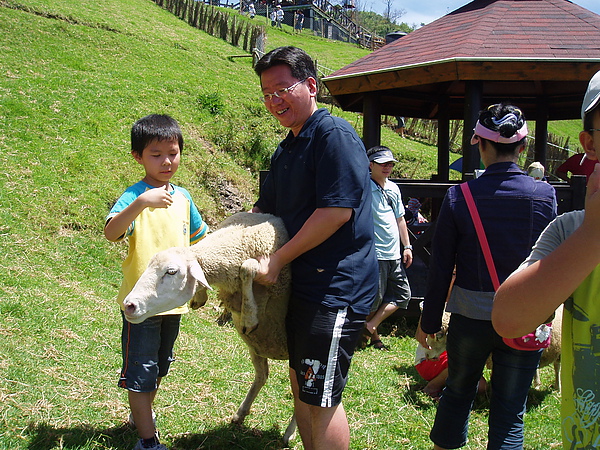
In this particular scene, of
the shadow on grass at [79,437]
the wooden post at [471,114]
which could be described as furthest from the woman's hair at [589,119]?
the wooden post at [471,114]

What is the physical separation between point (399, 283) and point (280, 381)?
1.63m

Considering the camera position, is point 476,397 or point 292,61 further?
point 476,397

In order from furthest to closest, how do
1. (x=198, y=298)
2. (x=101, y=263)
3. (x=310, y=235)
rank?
(x=101, y=263), (x=198, y=298), (x=310, y=235)

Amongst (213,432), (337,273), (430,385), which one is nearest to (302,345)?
(337,273)

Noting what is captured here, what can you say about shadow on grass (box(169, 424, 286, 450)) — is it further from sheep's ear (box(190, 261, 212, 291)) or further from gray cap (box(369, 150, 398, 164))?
gray cap (box(369, 150, 398, 164))

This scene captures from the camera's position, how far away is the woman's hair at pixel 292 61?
2.21 meters

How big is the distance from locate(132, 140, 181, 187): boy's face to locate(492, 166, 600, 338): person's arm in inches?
78.4

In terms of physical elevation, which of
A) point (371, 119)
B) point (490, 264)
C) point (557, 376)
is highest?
point (371, 119)

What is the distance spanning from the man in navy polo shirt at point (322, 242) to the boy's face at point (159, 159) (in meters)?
0.74

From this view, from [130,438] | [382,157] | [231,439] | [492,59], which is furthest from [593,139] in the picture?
[492,59]

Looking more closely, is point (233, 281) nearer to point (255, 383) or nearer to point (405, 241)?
point (255, 383)

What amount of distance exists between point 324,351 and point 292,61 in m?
1.32

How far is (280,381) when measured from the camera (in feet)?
13.2

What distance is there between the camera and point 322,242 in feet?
7.07
